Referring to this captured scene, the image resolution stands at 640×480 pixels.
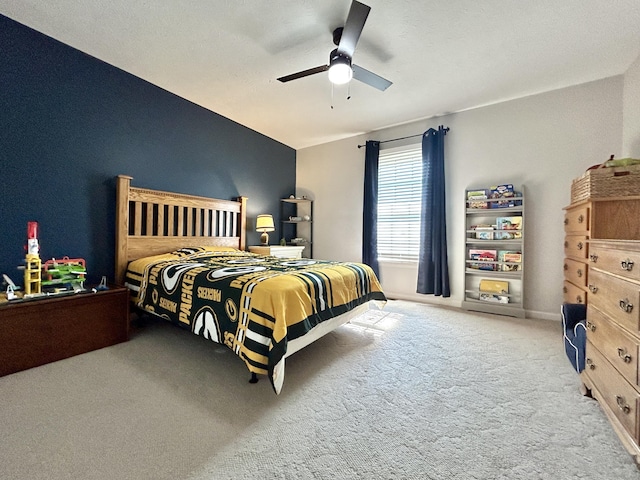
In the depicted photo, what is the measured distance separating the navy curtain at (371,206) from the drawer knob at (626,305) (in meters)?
3.03

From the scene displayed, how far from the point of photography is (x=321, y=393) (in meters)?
1.64

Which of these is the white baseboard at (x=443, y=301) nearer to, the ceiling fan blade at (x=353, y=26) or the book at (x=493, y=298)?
the book at (x=493, y=298)

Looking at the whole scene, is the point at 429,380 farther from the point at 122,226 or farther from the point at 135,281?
the point at 122,226

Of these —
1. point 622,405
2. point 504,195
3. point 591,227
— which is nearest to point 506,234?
point 504,195

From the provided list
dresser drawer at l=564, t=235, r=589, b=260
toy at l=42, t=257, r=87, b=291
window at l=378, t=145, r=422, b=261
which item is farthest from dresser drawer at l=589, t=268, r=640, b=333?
toy at l=42, t=257, r=87, b=291

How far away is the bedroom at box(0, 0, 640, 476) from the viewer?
2.26 metres

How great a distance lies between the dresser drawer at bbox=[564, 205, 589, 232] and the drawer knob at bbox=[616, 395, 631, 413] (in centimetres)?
146

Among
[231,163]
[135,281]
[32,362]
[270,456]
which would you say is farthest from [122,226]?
[270,456]

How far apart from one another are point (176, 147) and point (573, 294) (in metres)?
4.58

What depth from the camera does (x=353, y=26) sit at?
5.89ft

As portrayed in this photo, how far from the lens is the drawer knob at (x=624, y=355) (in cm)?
117

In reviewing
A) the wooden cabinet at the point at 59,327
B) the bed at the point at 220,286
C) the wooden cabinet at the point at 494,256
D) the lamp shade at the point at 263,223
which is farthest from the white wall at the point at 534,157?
the wooden cabinet at the point at 59,327

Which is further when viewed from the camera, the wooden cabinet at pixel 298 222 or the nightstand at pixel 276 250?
the wooden cabinet at pixel 298 222

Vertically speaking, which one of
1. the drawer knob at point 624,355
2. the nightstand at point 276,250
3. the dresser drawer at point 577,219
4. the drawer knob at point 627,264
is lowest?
the drawer knob at point 624,355
